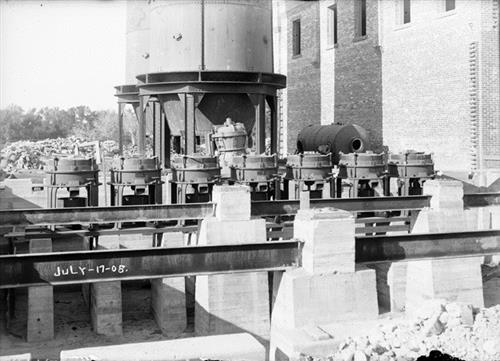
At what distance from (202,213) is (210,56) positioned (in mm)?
6920

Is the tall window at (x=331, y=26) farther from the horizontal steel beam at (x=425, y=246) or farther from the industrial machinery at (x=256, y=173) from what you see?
the horizontal steel beam at (x=425, y=246)

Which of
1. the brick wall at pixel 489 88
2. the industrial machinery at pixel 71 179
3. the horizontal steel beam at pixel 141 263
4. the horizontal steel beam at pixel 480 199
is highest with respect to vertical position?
the brick wall at pixel 489 88

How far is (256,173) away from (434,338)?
848cm

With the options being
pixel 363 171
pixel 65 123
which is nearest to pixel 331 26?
pixel 363 171

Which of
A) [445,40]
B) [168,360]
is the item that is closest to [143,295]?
[168,360]

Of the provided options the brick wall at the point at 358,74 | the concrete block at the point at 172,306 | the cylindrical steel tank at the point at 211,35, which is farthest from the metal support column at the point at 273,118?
the brick wall at the point at 358,74

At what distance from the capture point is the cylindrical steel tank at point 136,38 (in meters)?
27.5

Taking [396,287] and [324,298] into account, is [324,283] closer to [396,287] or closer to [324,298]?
[324,298]

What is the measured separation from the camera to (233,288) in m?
11.0

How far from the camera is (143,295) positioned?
14.4m

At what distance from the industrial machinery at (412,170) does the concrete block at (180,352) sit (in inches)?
426

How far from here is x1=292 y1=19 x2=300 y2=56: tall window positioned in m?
33.9

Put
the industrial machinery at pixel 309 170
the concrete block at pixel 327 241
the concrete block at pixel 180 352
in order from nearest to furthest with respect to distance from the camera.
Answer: the concrete block at pixel 180 352, the concrete block at pixel 327 241, the industrial machinery at pixel 309 170

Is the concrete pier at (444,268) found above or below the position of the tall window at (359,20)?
below
